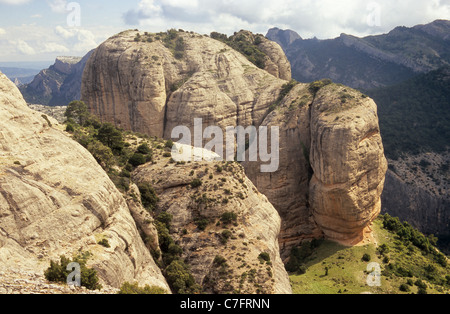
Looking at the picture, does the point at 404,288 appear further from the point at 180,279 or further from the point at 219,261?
the point at 180,279

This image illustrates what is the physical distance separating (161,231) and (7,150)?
56.7ft

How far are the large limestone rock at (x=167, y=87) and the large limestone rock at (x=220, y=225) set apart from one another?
21586mm

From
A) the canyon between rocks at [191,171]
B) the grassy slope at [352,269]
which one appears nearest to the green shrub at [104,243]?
the canyon between rocks at [191,171]

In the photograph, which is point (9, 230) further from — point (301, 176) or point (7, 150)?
point (301, 176)

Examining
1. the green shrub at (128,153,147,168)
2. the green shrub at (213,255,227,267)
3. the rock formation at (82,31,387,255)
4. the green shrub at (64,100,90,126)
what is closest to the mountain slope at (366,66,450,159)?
the rock formation at (82,31,387,255)

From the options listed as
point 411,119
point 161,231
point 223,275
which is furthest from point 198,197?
point 411,119

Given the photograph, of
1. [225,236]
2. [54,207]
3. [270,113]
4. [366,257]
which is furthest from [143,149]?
[366,257]

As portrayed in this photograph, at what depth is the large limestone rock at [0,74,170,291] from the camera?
76.4 feet

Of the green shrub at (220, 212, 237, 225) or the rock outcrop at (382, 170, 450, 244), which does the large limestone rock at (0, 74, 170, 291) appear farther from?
the rock outcrop at (382, 170, 450, 244)

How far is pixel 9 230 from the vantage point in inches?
897

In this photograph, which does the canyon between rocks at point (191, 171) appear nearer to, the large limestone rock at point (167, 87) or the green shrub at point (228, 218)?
the large limestone rock at point (167, 87)

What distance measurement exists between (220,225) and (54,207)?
1880cm

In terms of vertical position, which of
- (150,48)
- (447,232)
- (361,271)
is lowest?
(447,232)

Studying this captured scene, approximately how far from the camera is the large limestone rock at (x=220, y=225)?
115ft
